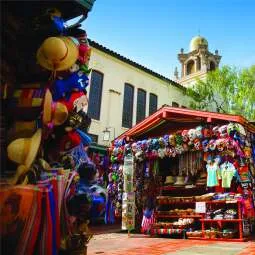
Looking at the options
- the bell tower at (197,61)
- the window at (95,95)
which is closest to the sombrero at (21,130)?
the window at (95,95)

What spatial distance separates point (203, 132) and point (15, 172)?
861 cm

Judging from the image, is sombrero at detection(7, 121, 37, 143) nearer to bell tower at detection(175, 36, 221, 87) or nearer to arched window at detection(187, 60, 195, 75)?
bell tower at detection(175, 36, 221, 87)

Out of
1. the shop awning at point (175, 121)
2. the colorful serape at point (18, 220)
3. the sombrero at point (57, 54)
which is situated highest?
the shop awning at point (175, 121)

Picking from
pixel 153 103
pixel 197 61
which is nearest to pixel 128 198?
pixel 153 103

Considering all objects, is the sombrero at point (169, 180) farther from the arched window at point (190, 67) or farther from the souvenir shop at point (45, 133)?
the arched window at point (190, 67)

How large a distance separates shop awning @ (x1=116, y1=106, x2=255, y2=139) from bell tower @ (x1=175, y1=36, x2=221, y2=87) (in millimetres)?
26036

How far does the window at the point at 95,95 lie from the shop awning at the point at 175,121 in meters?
6.91

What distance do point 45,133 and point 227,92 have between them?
25.0 metres

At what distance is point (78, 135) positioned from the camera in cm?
329

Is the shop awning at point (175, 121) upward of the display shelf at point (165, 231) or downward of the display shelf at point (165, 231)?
upward

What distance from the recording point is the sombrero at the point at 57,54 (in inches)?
118

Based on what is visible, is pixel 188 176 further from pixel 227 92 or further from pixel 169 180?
pixel 227 92

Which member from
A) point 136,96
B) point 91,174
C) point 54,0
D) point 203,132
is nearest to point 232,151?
point 203,132

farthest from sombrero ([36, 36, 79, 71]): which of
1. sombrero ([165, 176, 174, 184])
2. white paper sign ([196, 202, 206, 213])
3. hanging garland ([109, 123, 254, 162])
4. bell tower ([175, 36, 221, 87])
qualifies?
bell tower ([175, 36, 221, 87])
